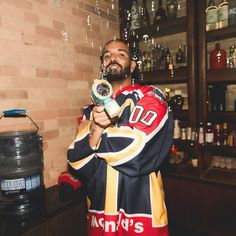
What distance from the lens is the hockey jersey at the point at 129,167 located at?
3.80ft

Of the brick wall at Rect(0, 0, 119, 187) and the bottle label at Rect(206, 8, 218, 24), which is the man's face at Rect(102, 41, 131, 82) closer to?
the brick wall at Rect(0, 0, 119, 187)

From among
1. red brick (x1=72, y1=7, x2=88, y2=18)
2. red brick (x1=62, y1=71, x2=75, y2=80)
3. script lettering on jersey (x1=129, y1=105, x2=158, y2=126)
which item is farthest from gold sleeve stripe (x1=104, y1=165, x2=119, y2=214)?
red brick (x1=72, y1=7, x2=88, y2=18)

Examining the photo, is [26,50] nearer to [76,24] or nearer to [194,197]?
[76,24]

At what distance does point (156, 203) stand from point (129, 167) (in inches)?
11.7

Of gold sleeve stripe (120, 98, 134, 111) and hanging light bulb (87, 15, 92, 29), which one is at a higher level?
hanging light bulb (87, 15, 92, 29)

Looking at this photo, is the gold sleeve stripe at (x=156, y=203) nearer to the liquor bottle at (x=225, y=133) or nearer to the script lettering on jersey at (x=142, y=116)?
the script lettering on jersey at (x=142, y=116)

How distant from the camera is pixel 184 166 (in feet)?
8.68

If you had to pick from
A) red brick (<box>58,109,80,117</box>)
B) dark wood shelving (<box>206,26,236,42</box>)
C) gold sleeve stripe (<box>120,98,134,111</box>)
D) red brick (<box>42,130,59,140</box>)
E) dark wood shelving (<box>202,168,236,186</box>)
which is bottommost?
dark wood shelving (<box>202,168,236,186</box>)

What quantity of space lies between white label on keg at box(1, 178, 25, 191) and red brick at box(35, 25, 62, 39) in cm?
116

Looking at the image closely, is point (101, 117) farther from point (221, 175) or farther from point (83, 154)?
point (221, 175)

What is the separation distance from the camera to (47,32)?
2.05m

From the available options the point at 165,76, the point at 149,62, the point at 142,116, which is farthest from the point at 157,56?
the point at 142,116

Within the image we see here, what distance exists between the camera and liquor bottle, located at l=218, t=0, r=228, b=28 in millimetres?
2235

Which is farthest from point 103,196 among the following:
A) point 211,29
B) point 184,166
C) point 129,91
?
point 211,29
